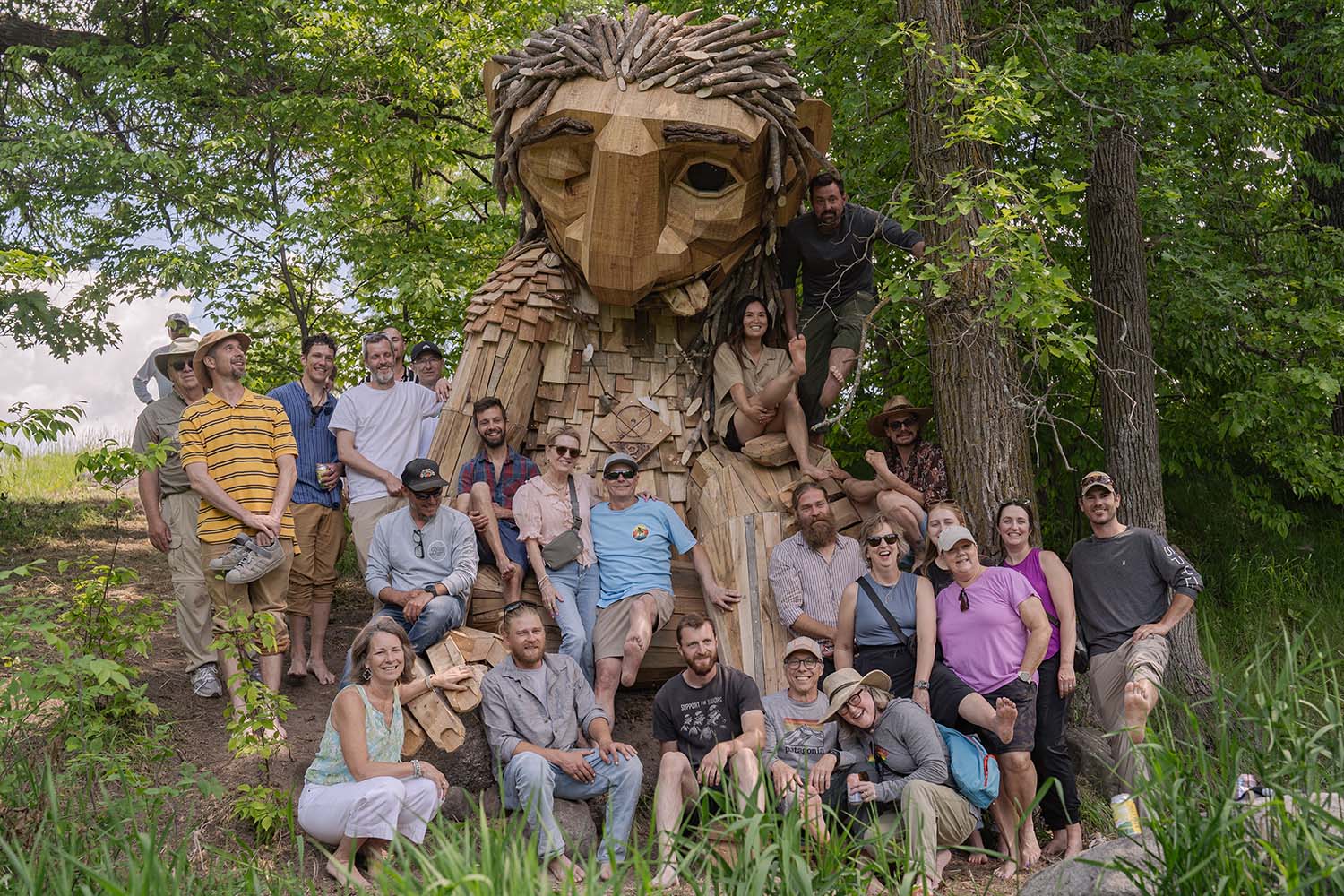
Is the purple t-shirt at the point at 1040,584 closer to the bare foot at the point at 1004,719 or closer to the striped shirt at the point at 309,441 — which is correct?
the bare foot at the point at 1004,719

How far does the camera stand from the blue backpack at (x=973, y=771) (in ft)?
15.4

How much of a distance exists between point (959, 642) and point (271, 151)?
7291 mm

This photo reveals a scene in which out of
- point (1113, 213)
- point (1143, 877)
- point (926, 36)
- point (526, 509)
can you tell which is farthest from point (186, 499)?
point (1113, 213)

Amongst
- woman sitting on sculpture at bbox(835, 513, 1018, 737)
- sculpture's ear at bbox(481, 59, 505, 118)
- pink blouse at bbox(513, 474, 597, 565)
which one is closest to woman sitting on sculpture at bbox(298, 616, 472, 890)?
pink blouse at bbox(513, 474, 597, 565)

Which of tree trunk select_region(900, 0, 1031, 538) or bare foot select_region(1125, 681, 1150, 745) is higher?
tree trunk select_region(900, 0, 1031, 538)

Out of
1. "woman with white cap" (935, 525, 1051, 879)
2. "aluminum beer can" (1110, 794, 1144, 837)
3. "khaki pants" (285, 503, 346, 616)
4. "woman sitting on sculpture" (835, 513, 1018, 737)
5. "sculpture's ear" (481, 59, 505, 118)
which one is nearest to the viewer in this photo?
"aluminum beer can" (1110, 794, 1144, 837)

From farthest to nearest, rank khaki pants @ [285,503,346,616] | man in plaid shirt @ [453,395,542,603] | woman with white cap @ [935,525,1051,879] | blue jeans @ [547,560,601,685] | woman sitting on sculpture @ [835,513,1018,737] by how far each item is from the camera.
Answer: khaki pants @ [285,503,346,616]
man in plaid shirt @ [453,395,542,603]
blue jeans @ [547,560,601,685]
woman sitting on sculpture @ [835,513,1018,737]
woman with white cap @ [935,525,1051,879]

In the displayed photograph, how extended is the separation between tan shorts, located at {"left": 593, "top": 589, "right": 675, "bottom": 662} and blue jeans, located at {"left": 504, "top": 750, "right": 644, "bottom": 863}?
0.80 metres

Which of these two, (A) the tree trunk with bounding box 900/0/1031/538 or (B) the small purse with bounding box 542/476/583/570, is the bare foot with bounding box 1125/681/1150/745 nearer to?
(A) the tree trunk with bounding box 900/0/1031/538

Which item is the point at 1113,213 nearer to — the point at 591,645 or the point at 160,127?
the point at 591,645

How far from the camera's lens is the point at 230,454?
550cm

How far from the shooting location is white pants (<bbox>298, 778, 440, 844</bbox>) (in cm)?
430

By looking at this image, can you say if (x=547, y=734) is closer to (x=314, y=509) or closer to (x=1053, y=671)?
(x=314, y=509)

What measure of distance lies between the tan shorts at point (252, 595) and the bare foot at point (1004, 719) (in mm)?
2975
